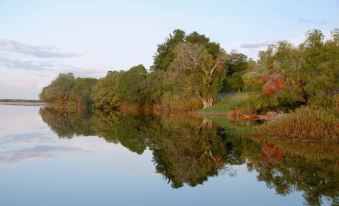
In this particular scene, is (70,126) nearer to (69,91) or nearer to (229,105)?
(229,105)

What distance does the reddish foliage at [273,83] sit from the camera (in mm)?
35844

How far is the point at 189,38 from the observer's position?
2638 inches

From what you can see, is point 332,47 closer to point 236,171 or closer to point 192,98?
point 236,171

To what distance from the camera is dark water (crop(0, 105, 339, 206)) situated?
13.1 m

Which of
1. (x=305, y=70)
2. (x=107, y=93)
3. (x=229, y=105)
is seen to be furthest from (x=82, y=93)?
(x=305, y=70)

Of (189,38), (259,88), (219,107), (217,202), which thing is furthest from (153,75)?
(217,202)

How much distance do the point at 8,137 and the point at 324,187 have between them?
21229mm

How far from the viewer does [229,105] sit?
51438 millimetres

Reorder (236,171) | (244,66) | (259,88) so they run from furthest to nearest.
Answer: (244,66)
(259,88)
(236,171)

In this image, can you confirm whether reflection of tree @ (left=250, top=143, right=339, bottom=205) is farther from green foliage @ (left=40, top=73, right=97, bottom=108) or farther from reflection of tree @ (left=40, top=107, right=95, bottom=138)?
green foliage @ (left=40, top=73, right=97, bottom=108)

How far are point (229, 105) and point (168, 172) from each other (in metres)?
34.9

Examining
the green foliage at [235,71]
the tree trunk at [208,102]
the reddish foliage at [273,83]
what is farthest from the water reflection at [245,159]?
the green foliage at [235,71]

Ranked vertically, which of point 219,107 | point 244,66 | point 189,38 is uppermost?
point 189,38

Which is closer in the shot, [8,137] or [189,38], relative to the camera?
[8,137]
